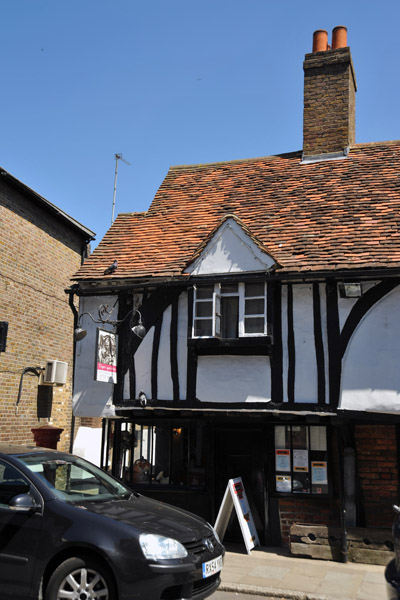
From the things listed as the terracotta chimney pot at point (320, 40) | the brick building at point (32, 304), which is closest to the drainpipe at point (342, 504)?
the brick building at point (32, 304)

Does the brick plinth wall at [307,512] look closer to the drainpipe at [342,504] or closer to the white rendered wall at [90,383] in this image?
the drainpipe at [342,504]

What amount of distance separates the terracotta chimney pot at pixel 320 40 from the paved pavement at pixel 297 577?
34.8 ft

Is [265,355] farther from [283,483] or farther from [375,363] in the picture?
[283,483]

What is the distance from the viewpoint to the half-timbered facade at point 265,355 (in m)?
8.90

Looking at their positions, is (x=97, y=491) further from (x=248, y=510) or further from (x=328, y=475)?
(x=328, y=475)

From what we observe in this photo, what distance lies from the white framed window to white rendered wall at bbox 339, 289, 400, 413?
5.01 ft

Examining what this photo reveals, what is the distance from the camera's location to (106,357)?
9797 millimetres

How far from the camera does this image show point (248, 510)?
920 centimetres

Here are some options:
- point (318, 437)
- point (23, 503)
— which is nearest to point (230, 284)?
point (318, 437)

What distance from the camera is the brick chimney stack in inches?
479

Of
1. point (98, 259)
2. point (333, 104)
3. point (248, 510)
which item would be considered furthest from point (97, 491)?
point (333, 104)

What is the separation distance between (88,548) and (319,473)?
17.5 feet

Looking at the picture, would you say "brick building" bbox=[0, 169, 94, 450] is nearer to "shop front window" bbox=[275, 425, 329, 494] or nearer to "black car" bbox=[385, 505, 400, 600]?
"shop front window" bbox=[275, 425, 329, 494]

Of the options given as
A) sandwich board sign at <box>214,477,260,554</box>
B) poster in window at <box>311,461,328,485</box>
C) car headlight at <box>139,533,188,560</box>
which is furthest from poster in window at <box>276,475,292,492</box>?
car headlight at <box>139,533,188,560</box>
